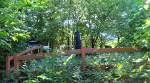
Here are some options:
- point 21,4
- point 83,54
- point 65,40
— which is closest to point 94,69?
point 83,54

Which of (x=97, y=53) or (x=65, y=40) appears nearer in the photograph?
(x=97, y=53)

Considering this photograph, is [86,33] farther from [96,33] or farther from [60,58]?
[60,58]

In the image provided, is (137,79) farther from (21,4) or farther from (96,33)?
(96,33)

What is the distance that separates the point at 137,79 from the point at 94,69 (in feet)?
3.90

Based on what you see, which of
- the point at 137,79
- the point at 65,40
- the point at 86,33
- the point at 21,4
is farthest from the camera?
the point at 65,40

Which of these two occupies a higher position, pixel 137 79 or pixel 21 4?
pixel 21 4

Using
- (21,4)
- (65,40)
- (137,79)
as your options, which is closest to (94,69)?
(137,79)

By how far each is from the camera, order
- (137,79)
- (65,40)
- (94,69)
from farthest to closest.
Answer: (65,40), (94,69), (137,79)

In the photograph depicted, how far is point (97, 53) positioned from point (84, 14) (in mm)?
3674

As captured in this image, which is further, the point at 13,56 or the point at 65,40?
the point at 65,40

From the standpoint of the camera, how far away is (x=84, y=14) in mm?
12633

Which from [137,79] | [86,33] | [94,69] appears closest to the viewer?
[137,79]

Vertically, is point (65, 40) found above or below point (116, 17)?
below

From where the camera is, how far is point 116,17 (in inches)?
483
